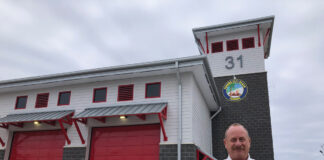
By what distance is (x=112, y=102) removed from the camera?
15.2 metres

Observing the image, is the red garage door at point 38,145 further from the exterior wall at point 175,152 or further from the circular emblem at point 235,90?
the circular emblem at point 235,90

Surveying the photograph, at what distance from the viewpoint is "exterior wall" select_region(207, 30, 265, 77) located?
20.6 meters

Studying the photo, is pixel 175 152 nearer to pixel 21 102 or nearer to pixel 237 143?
pixel 21 102

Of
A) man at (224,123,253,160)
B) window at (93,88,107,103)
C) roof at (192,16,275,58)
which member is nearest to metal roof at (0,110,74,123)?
window at (93,88,107,103)

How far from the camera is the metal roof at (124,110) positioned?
43.6ft

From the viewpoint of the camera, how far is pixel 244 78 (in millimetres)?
20547

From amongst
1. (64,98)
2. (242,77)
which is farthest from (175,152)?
(242,77)

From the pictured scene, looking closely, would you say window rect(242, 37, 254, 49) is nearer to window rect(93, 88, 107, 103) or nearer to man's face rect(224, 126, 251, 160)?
window rect(93, 88, 107, 103)

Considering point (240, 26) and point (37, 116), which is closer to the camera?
point (37, 116)

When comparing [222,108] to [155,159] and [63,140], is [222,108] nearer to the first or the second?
[155,159]

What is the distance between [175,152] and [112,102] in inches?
176

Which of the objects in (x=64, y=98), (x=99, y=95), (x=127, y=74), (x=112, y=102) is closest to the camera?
(x=127, y=74)

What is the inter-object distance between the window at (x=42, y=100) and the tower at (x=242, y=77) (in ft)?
36.8

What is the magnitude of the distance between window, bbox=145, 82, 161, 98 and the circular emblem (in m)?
7.63
